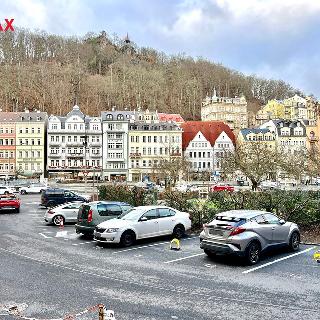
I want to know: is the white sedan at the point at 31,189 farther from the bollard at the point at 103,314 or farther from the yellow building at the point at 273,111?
the yellow building at the point at 273,111

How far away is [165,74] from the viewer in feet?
501

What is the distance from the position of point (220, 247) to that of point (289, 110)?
423 feet

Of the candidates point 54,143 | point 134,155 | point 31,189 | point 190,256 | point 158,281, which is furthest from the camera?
point 134,155

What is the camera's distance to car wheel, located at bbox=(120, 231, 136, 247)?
1841 cm

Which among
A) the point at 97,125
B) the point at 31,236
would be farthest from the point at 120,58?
the point at 31,236

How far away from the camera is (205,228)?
15406 mm

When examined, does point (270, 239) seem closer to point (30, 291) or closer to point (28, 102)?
point (30, 291)

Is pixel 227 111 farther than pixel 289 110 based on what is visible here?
No

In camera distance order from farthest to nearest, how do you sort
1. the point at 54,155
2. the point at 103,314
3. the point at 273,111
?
the point at 273,111, the point at 54,155, the point at 103,314

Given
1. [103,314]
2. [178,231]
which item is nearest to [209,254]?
[178,231]

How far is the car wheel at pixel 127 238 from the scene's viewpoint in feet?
60.4

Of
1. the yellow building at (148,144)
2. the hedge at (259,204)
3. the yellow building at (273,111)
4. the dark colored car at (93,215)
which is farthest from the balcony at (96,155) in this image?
the dark colored car at (93,215)

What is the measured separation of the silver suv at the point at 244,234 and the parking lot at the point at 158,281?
0.50 meters

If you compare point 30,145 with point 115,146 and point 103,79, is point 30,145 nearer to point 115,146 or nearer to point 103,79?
point 115,146
